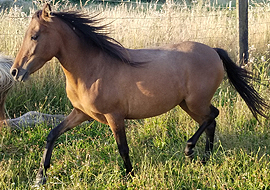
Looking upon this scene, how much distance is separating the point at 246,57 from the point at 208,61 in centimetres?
257

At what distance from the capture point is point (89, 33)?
11.6ft

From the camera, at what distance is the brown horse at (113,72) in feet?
10.7

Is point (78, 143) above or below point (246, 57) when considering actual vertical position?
below

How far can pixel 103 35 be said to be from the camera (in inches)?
144

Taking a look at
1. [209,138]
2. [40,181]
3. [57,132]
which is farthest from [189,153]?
[40,181]

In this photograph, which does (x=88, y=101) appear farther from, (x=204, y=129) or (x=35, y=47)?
(x=204, y=129)

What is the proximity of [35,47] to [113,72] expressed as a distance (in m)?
0.82

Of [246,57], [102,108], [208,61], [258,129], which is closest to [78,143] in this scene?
[102,108]

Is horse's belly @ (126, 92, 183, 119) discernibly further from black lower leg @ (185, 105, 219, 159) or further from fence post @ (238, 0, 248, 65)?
fence post @ (238, 0, 248, 65)

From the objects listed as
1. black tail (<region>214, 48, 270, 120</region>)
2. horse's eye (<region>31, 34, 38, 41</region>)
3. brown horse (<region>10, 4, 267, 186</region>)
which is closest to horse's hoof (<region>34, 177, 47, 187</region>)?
brown horse (<region>10, 4, 267, 186</region>)

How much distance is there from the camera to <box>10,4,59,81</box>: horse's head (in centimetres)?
318

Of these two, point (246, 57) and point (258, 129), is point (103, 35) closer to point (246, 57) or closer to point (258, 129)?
point (258, 129)

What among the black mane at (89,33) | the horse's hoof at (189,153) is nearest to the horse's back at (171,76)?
the black mane at (89,33)

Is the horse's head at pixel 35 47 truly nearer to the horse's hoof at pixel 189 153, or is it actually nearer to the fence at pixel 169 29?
the horse's hoof at pixel 189 153
